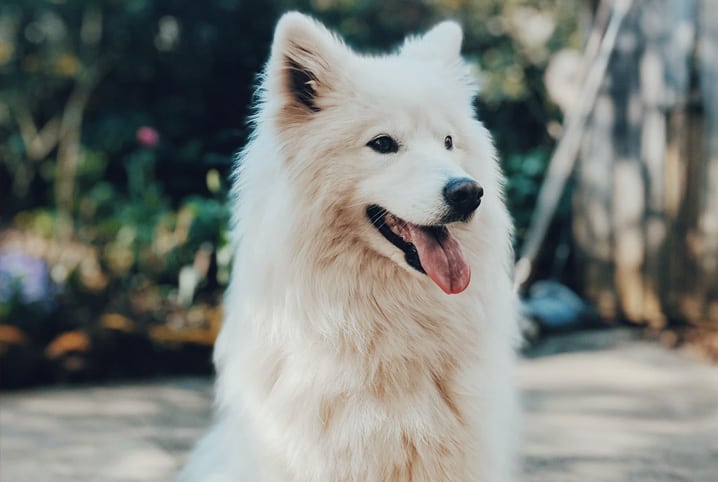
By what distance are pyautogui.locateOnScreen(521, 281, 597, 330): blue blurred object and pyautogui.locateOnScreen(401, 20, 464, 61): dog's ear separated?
3.07 metres

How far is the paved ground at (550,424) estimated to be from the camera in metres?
3.03

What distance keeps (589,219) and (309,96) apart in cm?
410

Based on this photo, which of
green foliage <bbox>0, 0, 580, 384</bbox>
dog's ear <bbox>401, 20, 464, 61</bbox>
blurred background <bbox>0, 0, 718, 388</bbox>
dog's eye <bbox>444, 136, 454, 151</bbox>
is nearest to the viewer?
dog's eye <bbox>444, 136, 454, 151</bbox>

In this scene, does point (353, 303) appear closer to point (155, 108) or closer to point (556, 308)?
point (556, 308)

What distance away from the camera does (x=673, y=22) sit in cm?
512

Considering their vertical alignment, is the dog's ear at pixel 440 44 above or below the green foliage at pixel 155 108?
above

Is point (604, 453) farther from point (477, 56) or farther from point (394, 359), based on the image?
point (477, 56)

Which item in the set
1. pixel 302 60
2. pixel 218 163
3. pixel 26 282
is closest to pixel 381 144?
pixel 302 60

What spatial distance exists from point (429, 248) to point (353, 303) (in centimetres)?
28

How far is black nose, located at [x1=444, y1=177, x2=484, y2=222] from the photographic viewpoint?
2070 millimetres

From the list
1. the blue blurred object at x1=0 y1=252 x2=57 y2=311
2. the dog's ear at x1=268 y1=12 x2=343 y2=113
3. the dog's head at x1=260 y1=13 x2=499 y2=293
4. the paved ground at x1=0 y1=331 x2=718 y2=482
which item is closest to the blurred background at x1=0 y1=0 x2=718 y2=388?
the blue blurred object at x1=0 y1=252 x2=57 y2=311

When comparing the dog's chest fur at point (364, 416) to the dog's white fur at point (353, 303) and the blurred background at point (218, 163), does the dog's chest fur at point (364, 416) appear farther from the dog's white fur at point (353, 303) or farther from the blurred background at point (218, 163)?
the blurred background at point (218, 163)

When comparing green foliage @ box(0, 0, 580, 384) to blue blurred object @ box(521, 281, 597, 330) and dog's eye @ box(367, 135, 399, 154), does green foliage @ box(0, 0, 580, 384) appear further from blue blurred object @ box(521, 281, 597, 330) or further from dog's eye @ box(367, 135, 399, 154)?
dog's eye @ box(367, 135, 399, 154)

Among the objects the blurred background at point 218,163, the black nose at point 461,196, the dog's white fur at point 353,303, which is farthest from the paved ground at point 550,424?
the black nose at point 461,196
